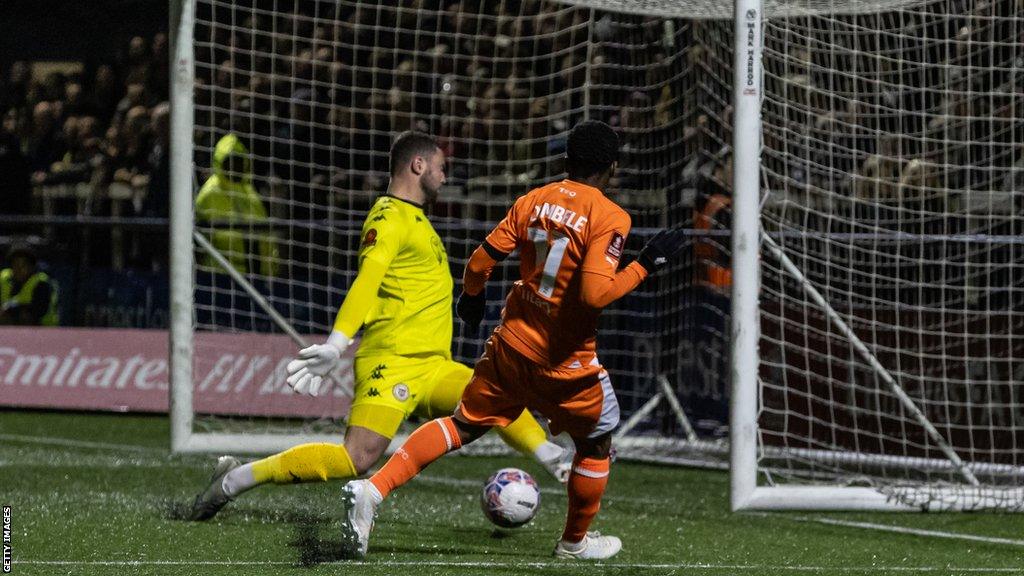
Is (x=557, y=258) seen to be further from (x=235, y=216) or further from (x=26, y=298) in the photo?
(x=26, y=298)

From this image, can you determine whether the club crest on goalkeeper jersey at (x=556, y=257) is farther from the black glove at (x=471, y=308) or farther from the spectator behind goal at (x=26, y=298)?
the spectator behind goal at (x=26, y=298)

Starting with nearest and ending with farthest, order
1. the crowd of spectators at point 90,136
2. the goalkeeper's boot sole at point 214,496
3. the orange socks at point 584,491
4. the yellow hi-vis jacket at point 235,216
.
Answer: the orange socks at point 584,491 < the goalkeeper's boot sole at point 214,496 < the yellow hi-vis jacket at point 235,216 < the crowd of spectators at point 90,136

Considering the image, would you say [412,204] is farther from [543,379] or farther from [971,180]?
[971,180]

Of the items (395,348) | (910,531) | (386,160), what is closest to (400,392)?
(395,348)

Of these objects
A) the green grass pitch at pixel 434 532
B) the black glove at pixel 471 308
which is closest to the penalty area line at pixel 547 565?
the green grass pitch at pixel 434 532

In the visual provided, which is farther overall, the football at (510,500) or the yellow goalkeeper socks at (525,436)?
the yellow goalkeeper socks at (525,436)

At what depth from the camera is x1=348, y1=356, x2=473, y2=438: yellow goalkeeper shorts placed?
6742 millimetres

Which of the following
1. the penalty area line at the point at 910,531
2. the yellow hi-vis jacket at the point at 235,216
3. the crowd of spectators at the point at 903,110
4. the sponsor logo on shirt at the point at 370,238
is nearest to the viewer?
the sponsor logo on shirt at the point at 370,238

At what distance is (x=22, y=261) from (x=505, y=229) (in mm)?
8603

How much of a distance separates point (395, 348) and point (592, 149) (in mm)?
1357

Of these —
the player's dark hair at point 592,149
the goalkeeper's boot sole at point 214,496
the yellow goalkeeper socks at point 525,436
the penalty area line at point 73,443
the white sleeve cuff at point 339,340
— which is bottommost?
the penalty area line at point 73,443

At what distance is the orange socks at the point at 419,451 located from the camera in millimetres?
6191

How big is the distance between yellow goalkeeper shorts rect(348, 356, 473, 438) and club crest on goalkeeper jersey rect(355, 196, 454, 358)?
0.18ft

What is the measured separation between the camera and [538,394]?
20.4 feet
